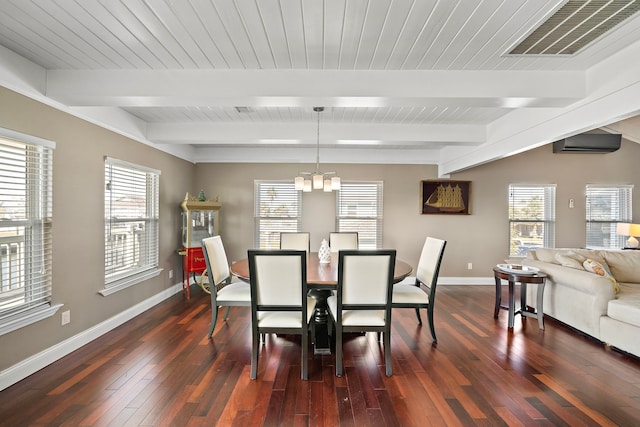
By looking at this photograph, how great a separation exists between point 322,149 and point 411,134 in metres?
1.87

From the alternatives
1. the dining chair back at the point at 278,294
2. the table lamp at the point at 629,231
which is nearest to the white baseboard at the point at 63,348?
the dining chair back at the point at 278,294

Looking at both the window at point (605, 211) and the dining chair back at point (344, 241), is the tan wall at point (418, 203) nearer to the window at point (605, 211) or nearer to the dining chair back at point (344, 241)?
the window at point (605, 211)

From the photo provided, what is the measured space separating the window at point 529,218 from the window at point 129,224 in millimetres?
5899

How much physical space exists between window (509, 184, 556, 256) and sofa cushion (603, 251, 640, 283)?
164 cm

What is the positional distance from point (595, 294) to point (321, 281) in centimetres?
282

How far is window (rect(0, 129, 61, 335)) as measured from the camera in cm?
236

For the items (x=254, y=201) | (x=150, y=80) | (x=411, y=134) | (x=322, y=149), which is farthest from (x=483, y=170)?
(x=150, y=80)

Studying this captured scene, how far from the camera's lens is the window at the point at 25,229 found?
2361mm

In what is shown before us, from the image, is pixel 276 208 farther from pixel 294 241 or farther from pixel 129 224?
pixel 129 224

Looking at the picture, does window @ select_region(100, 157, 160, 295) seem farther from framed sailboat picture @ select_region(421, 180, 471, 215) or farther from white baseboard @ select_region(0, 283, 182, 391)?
framed sailboat picture @ select_region(421, 180, 471, 215)

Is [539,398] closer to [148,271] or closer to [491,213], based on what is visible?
[491,213]

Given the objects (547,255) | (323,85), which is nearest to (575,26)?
(323,85)

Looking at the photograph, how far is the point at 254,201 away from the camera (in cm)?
574

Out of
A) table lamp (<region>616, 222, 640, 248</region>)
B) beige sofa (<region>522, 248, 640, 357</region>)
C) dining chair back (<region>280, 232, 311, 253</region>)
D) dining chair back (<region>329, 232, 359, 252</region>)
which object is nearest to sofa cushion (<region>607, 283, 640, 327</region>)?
beige sofa (<region>522, 248, 640, 357</region>)
